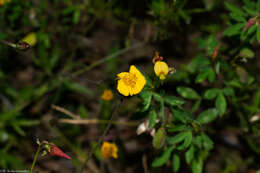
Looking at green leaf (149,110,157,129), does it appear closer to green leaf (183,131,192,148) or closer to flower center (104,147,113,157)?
green leaf (183,131,192,148)

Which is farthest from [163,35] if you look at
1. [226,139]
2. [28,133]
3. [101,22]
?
[28,133]

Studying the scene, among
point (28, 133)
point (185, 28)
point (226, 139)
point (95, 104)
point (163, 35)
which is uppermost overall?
point (185, 28)

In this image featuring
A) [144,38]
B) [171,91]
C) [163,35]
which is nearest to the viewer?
[163,35]

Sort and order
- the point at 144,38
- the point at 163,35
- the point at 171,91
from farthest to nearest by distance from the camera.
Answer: the point at 144,38, the point at 171,91, the point at 163,35

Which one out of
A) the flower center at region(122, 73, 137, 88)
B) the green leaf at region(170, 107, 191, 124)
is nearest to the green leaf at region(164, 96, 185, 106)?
the green leaf at region(170, 107, 191, 124)

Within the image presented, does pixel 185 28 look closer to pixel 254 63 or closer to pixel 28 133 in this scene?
pixel 254 63

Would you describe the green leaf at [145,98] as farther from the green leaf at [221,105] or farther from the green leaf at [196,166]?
the green leaf at [196,166]

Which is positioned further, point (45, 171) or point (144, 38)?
point (144, 38)
